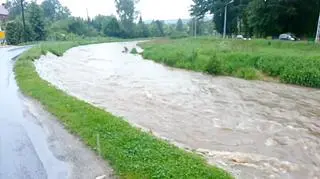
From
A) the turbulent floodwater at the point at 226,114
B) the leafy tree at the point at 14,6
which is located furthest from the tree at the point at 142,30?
the turbulent floodwater at the point at 226,114

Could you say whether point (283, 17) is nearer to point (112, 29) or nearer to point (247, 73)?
point (247, 73)

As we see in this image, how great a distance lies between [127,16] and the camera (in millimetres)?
89938

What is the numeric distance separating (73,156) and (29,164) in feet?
2.92

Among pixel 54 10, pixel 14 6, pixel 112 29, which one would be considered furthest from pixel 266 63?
pixel 54 10

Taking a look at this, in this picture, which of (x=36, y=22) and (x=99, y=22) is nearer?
(x=36, y=22)

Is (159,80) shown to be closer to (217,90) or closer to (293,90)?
(217,90)

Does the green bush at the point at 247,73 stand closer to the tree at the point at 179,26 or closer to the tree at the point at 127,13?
the tree at the point at 127,13

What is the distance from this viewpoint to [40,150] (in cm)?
787

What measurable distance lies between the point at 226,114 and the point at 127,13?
80.3 meters

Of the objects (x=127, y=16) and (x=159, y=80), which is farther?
(x=127, y=16)

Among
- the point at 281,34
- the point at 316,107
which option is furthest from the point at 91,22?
the point at 316,107

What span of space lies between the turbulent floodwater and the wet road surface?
8.94 feet

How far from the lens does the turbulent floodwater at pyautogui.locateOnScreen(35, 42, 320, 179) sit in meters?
8.37

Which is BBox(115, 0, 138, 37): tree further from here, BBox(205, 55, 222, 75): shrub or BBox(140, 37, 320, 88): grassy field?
BBox(205, 55, 222, 75): shrub
